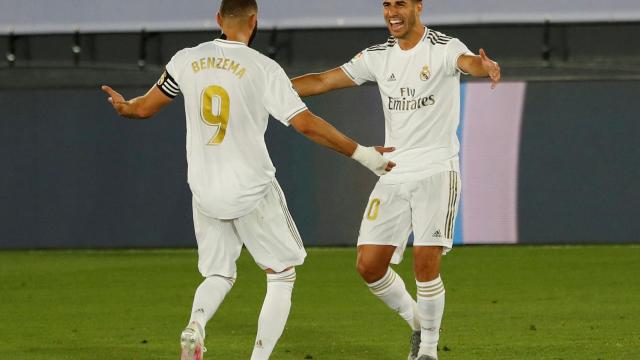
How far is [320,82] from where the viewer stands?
9125mm

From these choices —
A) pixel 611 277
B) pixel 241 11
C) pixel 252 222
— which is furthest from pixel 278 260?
pixel 611 277

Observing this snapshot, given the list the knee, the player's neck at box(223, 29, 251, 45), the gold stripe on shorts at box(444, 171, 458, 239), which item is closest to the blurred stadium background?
the knee

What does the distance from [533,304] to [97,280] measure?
4.71m

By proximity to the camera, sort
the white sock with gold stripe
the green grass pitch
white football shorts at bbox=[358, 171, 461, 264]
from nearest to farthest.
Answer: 1. the white sock with gold stripe
2. white football shorts at bbox=[358, 171, 461, 264]
3. the green grass pitch

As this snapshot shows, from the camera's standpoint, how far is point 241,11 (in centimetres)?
754

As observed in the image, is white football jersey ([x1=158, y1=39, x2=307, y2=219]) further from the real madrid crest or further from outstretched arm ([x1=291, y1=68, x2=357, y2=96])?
outstretched arm ([x1=291, y1=68, x2=357, y2=96])

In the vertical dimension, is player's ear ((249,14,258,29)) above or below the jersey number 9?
above

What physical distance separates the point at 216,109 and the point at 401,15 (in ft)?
5.30

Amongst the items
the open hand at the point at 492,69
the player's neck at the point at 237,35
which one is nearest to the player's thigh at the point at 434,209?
the open hand at the point at 492,69

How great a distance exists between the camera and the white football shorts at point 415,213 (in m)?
8.56

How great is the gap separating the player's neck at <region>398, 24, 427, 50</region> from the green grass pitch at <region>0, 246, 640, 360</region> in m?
1.90

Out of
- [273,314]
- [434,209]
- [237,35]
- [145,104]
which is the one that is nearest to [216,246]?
[273,314]

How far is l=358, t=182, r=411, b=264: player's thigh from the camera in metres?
8.70

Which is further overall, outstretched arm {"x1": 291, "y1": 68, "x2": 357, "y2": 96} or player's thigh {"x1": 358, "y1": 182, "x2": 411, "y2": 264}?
outstretched arm {"x1": 291, "y1": 68, "x2": 357, "y2": 96}
